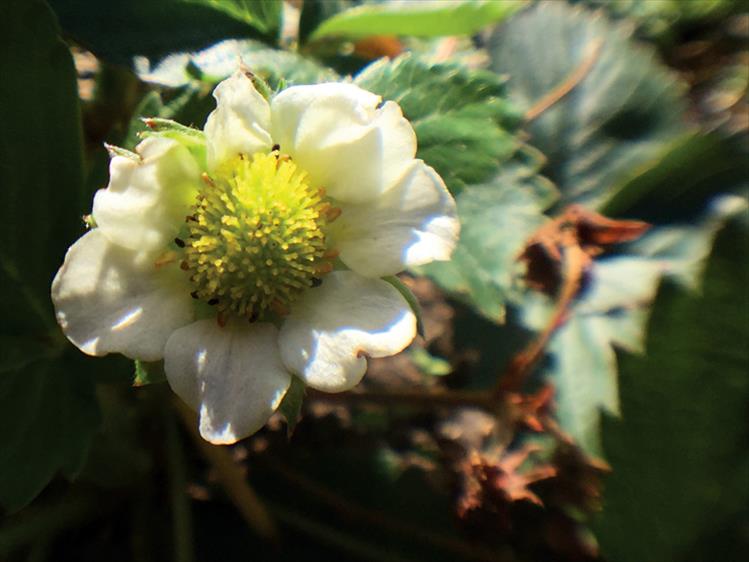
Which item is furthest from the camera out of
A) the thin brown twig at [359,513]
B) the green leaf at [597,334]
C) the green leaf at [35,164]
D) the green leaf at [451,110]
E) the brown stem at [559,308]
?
the green leaf at [597,334]

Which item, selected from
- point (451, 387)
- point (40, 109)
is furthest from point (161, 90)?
point (451, 387)

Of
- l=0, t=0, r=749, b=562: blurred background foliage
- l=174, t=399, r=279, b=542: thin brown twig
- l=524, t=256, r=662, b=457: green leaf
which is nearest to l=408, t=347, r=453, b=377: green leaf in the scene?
l=0, t=0, r=749, b=562: blurred background foliage

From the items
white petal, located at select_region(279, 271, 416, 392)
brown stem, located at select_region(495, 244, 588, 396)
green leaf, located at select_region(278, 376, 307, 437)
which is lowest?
brown stem, located at select_region(495, 244, 588, 396)

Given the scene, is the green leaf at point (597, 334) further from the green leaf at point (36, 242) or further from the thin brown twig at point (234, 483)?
the green leaf at point (36, 242)

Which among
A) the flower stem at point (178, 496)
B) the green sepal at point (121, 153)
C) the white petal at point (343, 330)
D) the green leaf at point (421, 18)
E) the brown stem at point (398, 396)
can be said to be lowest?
the flower stem at point (178, 496)

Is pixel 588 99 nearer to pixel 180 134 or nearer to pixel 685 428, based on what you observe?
pixel 685 428

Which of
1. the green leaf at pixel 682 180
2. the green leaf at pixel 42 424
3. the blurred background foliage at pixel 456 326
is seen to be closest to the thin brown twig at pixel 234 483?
the blurred background foliage at pixel 456 326

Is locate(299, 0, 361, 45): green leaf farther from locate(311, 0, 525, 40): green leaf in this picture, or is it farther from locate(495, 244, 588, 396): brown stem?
locate(495, 244, 588, 396): brown stem

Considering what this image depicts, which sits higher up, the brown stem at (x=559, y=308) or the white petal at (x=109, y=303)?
the white petal at (x=109, y=303)
